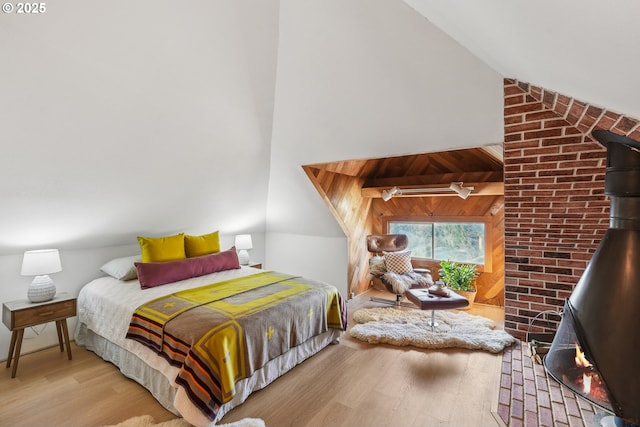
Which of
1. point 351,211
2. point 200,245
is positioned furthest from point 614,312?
point 200,245

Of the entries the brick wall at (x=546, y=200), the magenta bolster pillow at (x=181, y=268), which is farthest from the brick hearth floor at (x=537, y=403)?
the magenta bolster pillow at (x=181, y=268)

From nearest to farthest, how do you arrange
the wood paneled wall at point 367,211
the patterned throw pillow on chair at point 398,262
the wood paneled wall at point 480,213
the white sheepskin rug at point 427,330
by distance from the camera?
the white sheepskin rug at point 427,330 → the wood paneled wall at point 367,211 → the wood paneled wall at point 480,213 → the patterned throw pillow on chair at point 398,262

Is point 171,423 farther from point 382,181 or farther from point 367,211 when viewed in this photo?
point 367,211

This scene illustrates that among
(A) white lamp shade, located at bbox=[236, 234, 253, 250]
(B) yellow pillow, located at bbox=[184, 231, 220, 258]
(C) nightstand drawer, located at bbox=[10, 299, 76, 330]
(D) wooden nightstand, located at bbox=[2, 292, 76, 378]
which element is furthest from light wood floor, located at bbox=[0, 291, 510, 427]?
(A) white lamp shade, located at bbox=[236, 234, 253, 250]

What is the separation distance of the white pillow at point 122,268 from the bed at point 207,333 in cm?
6

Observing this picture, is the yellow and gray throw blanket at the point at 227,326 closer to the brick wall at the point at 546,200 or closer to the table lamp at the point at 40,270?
the table lamp at the point at 40,270

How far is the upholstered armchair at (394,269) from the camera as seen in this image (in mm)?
4176

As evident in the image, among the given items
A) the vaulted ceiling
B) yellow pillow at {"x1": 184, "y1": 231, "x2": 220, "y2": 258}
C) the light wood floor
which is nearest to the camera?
the vaulted ceiling

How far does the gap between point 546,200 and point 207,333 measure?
2674mm

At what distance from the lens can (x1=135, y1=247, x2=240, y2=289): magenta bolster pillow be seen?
121 inches

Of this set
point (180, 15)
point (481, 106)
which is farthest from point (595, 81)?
point (180, 15)

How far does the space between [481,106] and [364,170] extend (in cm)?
239

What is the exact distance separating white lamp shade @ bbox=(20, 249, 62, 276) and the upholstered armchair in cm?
366

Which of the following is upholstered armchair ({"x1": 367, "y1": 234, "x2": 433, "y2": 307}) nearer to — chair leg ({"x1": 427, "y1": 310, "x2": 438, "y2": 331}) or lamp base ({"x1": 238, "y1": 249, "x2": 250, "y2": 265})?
chair leg ({"x1": 427, "y1": 310, "x2": 438, "y2": 331})
